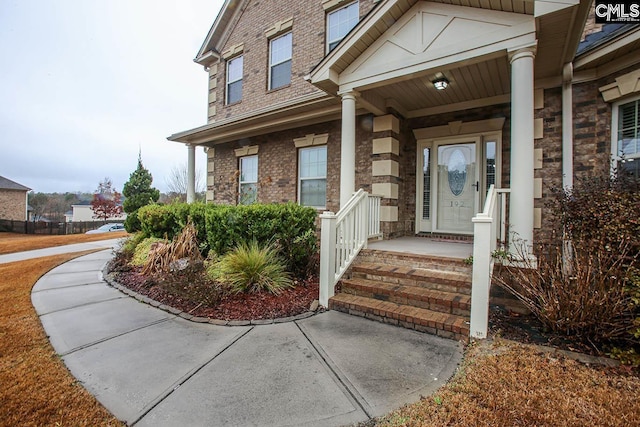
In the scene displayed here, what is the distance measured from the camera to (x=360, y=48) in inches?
203

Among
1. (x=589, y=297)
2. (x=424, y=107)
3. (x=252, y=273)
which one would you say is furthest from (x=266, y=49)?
(x=589, y=297)

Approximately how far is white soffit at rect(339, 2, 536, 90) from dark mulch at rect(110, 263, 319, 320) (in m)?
→ 3.65

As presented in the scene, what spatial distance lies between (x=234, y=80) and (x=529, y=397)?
1045 centimetres

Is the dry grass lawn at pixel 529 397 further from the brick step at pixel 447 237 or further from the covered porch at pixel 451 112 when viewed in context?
the brick step at pixel 447 237

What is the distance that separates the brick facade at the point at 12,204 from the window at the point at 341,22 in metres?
36.0

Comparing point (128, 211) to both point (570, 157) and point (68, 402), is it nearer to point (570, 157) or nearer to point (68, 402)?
point (68, 402)

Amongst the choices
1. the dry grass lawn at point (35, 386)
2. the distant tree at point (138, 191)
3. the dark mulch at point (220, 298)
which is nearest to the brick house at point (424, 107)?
the dark mulch at point (220, 298)

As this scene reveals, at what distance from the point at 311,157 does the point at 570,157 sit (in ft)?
17.0

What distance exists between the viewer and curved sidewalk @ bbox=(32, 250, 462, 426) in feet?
6.82

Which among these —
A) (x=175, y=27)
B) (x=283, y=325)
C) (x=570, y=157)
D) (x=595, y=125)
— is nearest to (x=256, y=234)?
(x=283, y=325)

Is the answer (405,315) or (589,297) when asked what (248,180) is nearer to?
(405,315)

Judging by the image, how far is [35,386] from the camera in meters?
2.27

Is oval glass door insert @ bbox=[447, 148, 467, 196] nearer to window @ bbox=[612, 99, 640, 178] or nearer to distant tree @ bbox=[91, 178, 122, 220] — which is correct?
window @ bbox=[612, 99, 640, 178]

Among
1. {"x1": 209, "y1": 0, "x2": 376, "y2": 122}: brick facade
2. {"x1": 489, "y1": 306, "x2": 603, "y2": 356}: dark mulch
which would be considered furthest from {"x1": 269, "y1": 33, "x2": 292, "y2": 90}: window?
{"x1": 489, "y1": 306, "x2": 603, "y2": 356}: dark mulch
